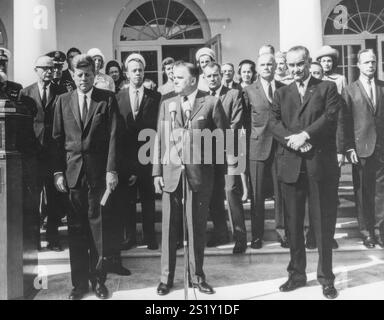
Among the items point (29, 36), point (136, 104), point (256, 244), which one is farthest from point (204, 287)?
point (29, 36)

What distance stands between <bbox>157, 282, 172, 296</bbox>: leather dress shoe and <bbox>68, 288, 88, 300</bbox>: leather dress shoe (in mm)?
547

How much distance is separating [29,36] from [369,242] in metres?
4.08

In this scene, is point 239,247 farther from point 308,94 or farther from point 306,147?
point 308,94

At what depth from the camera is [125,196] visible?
13.8ft

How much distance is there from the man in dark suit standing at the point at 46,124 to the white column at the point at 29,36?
1108 millimetres

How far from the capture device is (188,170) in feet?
11.5

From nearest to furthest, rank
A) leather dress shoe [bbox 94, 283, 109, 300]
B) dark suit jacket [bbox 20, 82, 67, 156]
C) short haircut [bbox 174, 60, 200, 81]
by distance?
short haircut [bbox 174, 60, 200, 81] < leather dress shoe [bbox 94, 283, 109, 300] < dark suit jacket [bbox 20, 82, 67, 156]

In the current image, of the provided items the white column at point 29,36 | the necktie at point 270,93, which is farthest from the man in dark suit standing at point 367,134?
the white column at point 29,36

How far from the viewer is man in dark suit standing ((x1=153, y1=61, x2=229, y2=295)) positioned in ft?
11.4

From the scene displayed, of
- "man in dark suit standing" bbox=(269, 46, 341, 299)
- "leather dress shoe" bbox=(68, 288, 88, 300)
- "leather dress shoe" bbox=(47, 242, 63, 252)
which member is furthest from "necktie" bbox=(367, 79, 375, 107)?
"leather dress shoe" bbox=(47, 242, 63, 252)

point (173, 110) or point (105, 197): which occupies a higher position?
point (173, 110)

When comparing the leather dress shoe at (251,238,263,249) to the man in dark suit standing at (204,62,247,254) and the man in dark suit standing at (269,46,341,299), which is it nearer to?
the man in dark suit standing at (204,62,247,254)

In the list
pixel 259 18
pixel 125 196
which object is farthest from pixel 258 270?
pixel 259 18

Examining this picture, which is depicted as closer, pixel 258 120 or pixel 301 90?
pixel 301 90
